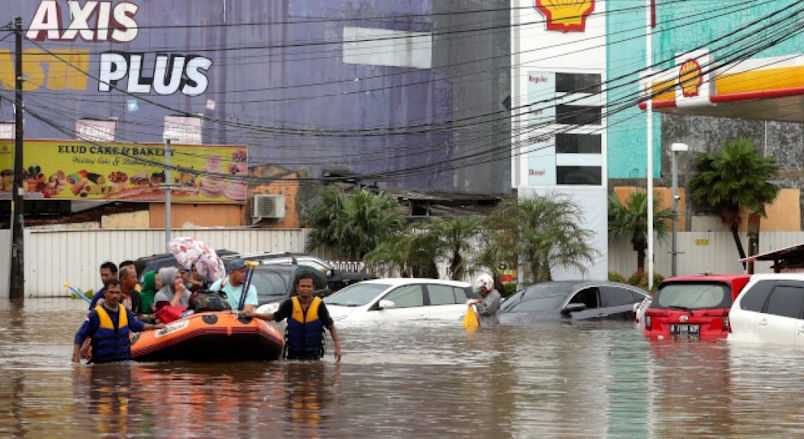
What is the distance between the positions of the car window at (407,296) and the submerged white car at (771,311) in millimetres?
7714

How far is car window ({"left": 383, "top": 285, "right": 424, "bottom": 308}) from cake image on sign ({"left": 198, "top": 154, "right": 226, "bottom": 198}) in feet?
94.9

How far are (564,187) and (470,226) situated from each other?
384 inches

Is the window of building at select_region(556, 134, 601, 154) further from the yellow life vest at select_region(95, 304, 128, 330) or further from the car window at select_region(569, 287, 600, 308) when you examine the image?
the yellow life vest at select_region(95, 304, 128, 330)

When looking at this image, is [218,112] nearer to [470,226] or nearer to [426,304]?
[470,226]

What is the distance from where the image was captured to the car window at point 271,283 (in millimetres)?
27750

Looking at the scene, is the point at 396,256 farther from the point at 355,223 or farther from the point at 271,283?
the point at 271,283

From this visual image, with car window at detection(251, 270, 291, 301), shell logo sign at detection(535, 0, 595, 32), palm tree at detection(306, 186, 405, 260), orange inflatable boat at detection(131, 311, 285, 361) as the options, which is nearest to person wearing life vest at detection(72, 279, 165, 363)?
orange inflatable boat at detection(131, 311, 285, 361)

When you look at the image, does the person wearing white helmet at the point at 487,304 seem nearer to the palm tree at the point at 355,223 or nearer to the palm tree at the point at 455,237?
the palm tree at the point at 455,237

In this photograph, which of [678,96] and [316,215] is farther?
[316,215]

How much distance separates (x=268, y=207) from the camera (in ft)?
184

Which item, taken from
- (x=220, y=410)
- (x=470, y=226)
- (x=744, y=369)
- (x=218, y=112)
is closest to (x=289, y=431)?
(x=220, y=410)

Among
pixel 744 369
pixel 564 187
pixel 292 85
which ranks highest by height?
pixel 292 85

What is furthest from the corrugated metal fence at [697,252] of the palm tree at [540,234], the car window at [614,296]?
the car window at [614,296]

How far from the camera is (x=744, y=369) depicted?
58.5 feet
